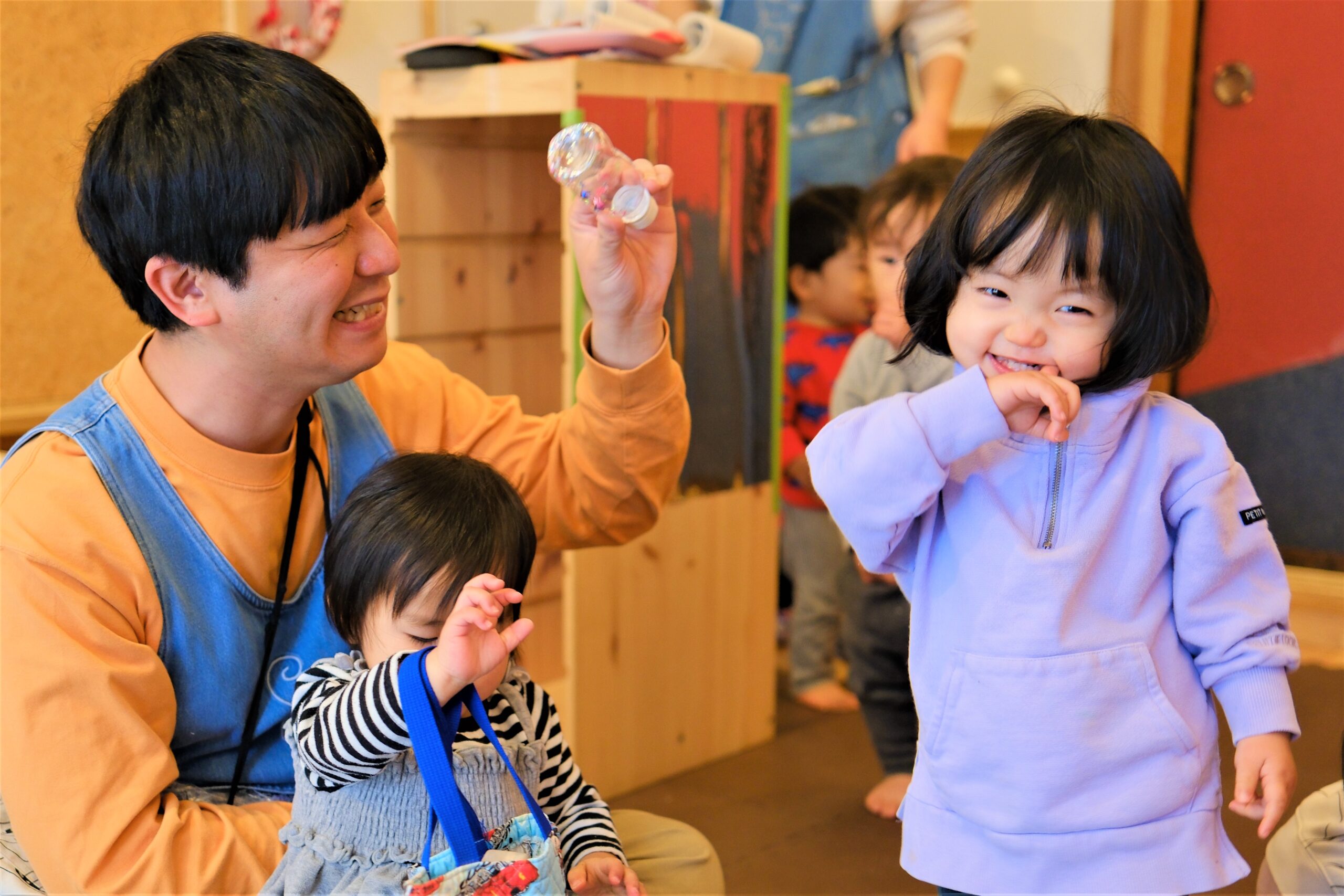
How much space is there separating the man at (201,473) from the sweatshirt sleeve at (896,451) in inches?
13.3

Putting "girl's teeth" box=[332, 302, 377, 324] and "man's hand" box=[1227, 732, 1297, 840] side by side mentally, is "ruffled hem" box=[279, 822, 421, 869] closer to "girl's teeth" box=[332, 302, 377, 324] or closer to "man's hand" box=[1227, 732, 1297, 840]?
"girl's teeth" box=[332, 302, 377, 324]

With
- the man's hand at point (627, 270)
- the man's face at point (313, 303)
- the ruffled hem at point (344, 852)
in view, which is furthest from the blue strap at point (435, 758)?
the man's hand at point (627, 270)

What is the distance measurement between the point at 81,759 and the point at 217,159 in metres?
0.51

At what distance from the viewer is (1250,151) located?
2984 mm

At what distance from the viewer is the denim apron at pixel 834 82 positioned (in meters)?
2.72

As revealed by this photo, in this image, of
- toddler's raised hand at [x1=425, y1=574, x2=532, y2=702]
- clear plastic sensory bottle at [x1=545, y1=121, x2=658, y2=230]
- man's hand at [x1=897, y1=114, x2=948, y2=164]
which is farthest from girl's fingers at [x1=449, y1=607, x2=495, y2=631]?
man's hand at [x1=897, y1=114, x2=948, y2=164]

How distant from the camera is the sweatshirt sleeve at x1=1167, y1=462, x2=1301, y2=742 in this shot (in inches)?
38.7

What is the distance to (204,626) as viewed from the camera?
43.6 inches

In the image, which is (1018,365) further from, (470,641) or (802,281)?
(802,281)

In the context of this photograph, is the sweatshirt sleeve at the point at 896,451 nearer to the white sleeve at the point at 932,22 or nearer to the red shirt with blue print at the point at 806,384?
the red shirt with blue print at the point at 806,384

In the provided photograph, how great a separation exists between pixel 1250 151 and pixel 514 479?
2395mm

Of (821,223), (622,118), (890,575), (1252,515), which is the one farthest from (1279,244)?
(1252,515)

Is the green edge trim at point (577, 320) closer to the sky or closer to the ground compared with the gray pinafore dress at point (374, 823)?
closer to the sky

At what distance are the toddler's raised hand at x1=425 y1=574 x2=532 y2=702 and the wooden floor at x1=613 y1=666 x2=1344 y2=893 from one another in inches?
41.2
